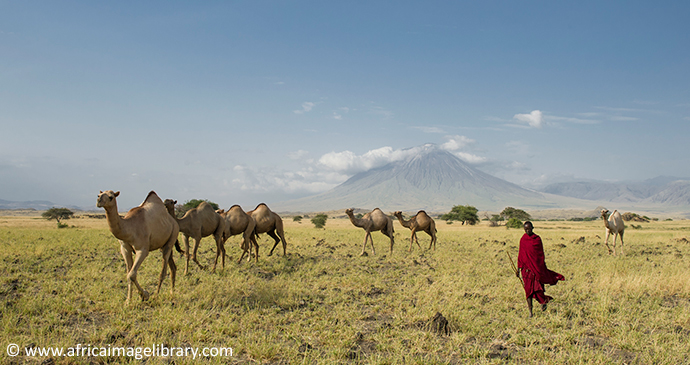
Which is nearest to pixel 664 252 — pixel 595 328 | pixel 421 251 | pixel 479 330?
pixel 421 251

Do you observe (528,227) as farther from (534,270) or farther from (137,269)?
(137,269)

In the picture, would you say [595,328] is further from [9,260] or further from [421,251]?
[9,260]

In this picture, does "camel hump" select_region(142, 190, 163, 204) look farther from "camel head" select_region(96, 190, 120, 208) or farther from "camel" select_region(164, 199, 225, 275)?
"camel" select_region(164, 199, 225, 275)

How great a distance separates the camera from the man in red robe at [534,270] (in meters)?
7.84

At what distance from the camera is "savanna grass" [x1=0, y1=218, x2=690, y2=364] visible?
19.7 feet

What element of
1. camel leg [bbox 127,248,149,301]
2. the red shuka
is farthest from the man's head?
camel leg [bbox 127,248,149,301]

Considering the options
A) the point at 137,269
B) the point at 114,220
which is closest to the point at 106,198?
the point at 114,220

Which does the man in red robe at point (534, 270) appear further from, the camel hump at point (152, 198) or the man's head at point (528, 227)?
the camel hump at point (152, 198)

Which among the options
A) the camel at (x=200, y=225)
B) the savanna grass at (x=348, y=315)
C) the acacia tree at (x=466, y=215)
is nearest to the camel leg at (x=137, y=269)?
the savanna grass at (x=348, y=315)

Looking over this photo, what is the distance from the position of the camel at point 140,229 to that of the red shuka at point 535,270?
24.8 feet

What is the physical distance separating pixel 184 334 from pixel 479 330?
5.11 m

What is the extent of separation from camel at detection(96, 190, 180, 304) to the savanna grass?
806 mm

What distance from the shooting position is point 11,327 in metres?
6.38

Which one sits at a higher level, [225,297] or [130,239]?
[130,239]
